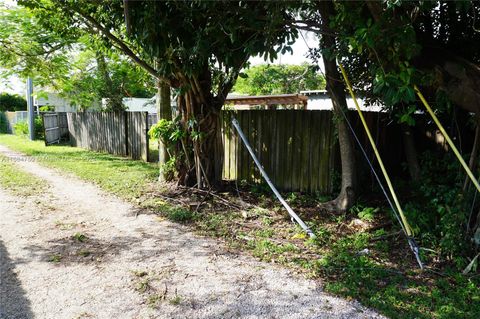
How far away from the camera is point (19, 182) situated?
8.52 m

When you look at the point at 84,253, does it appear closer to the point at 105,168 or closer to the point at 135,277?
the point at 135,277

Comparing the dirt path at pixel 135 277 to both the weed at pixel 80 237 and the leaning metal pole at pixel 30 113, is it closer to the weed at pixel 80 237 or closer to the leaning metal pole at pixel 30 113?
the weed at pixel 80 237

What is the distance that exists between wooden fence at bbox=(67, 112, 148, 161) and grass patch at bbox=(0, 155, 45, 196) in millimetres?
3484

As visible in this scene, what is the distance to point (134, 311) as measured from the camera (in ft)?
10.8

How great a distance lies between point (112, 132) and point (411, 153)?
1054 cm

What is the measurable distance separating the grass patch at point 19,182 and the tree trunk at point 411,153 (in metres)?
7.03

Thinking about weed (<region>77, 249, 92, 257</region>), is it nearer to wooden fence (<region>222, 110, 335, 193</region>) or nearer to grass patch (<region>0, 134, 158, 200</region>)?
grass patch (<region>0, 134, 158, 200</region>)

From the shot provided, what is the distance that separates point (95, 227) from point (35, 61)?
28.5 ft

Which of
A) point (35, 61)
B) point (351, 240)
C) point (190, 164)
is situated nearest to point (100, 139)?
point (35, 61)

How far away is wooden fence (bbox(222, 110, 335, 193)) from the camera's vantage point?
23.2 ft

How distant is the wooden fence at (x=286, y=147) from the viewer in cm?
708

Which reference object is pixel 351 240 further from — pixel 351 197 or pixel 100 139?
pixel 100 139

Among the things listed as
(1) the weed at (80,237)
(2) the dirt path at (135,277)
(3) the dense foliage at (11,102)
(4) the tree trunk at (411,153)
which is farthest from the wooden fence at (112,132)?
(3) the dense foliage at (11,102)

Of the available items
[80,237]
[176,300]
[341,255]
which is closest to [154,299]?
[176,300]
